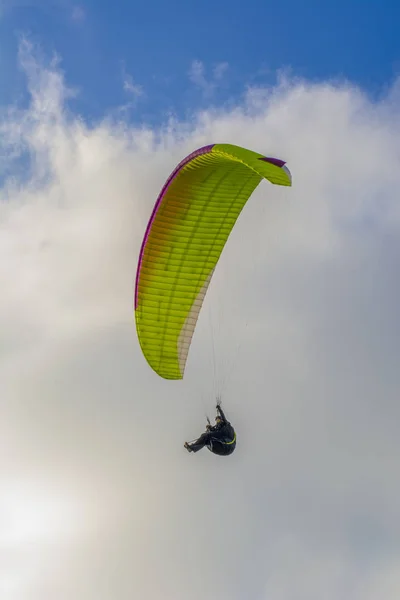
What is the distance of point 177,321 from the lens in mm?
29891

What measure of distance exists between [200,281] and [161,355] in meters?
2.69

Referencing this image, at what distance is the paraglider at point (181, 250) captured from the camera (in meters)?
28.5

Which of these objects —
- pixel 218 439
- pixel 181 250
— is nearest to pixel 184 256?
pixel 181 250

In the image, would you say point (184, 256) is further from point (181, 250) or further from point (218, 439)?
point (218, 439)

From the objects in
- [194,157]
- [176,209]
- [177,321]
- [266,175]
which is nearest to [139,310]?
[177,321]

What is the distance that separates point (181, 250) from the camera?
29.3m

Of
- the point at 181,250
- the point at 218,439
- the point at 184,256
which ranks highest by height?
the point at 181,250

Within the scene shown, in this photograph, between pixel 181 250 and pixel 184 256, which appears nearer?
pixel 181 250

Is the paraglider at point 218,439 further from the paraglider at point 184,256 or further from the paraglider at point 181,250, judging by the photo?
the paraglider at point 181,250

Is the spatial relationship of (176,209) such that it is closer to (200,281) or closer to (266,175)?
(200,281)

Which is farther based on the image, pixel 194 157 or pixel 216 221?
pixel 216 221

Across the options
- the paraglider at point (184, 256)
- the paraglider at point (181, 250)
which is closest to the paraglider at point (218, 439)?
the paraglider at point (184, 256)

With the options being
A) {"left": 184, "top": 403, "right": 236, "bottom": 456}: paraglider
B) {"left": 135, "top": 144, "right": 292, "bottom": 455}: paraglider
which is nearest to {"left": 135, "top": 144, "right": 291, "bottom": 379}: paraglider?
{"left": 135, "top": 144, "right": 292, "bottom": 455}: paraglider

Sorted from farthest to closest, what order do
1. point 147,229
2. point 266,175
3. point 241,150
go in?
point 147,229
point 241,150
point 266,175
